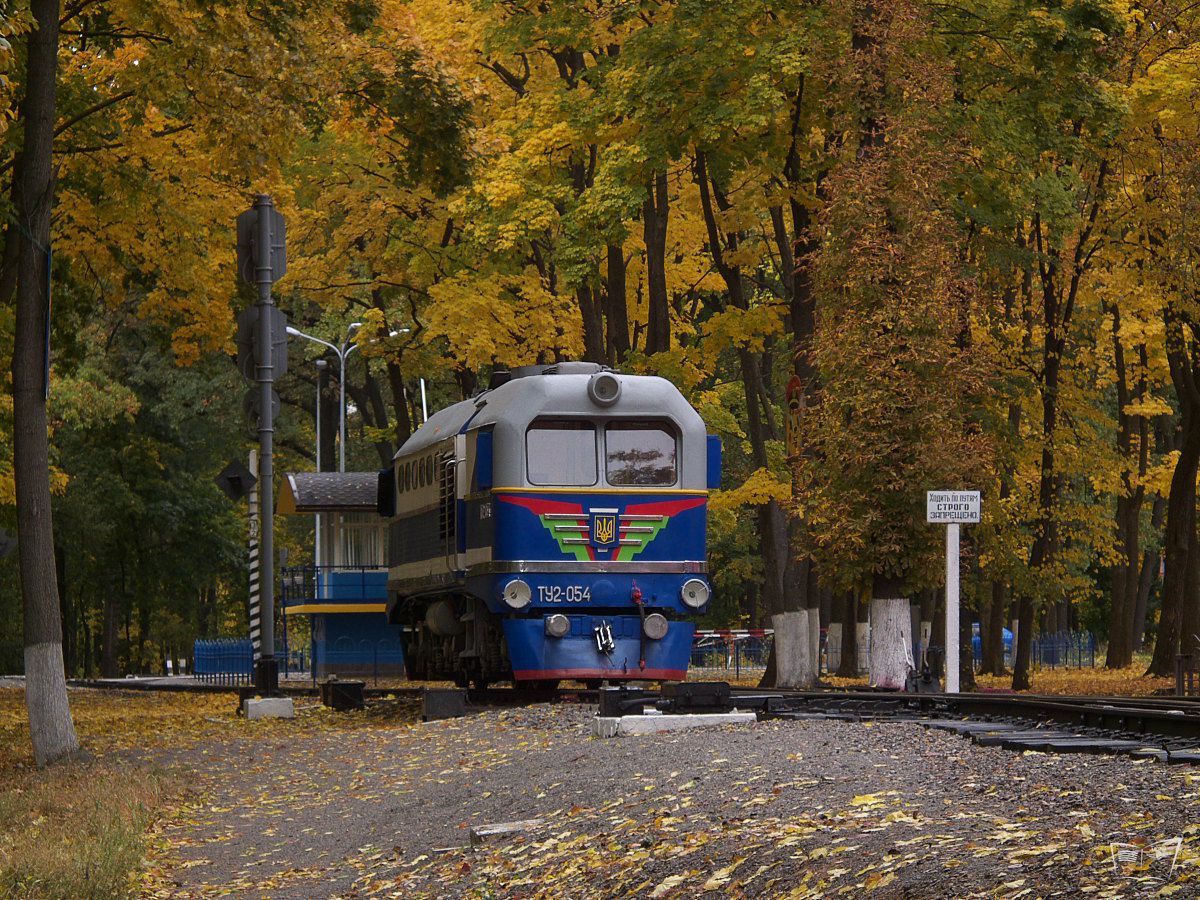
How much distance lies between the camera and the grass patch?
10938 mm

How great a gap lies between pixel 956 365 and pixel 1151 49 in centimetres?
891

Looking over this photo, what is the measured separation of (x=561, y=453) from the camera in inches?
893

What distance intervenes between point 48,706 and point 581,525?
654 centimetres

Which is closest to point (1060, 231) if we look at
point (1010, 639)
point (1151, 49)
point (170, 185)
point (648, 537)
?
point (1151, 49)

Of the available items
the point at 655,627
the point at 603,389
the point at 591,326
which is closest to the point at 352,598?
the point at 591,326

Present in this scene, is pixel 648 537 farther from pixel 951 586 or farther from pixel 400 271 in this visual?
pixel 400 271

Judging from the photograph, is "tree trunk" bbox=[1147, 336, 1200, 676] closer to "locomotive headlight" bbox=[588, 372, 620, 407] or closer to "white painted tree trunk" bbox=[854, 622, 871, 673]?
"white painted tree trunk" bbox=[854, 622, 871, 673]

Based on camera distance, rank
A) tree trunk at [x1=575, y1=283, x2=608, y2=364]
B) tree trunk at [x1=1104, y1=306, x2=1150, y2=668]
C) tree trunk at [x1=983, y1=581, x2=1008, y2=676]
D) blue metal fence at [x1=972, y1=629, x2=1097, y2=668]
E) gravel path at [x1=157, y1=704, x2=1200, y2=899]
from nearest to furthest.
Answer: gravel path at [x1=157, y1=704, x2=1200, y2=899], tree trunk at [x1=575, y1=283, x2=608, y2=364], tree trunk at [x1=983, y1=581, x2=1008, y2=676], tree trunk at [x1=1104, y1=306, x2=1150, y2=668], blue metal fence at [x1=972, y1=629, x2=1097, y2=668]

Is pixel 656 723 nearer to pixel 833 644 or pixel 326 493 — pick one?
pixel 326 493

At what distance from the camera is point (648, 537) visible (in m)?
22.6

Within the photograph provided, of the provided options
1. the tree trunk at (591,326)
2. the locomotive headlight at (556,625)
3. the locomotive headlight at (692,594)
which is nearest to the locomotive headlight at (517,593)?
the locomotive headlight at (556,625)

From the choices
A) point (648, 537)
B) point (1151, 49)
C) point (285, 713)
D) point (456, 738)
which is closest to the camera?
point (456, 738)

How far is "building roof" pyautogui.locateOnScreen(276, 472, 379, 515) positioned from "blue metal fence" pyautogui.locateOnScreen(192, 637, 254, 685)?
746 cm

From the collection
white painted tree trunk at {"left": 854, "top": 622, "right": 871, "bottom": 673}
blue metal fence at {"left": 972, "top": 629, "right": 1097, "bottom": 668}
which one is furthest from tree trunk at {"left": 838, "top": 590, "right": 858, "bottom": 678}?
blue metal fence at {"left": 972, "top": 629, "right": 1097, "bottom": 668}
